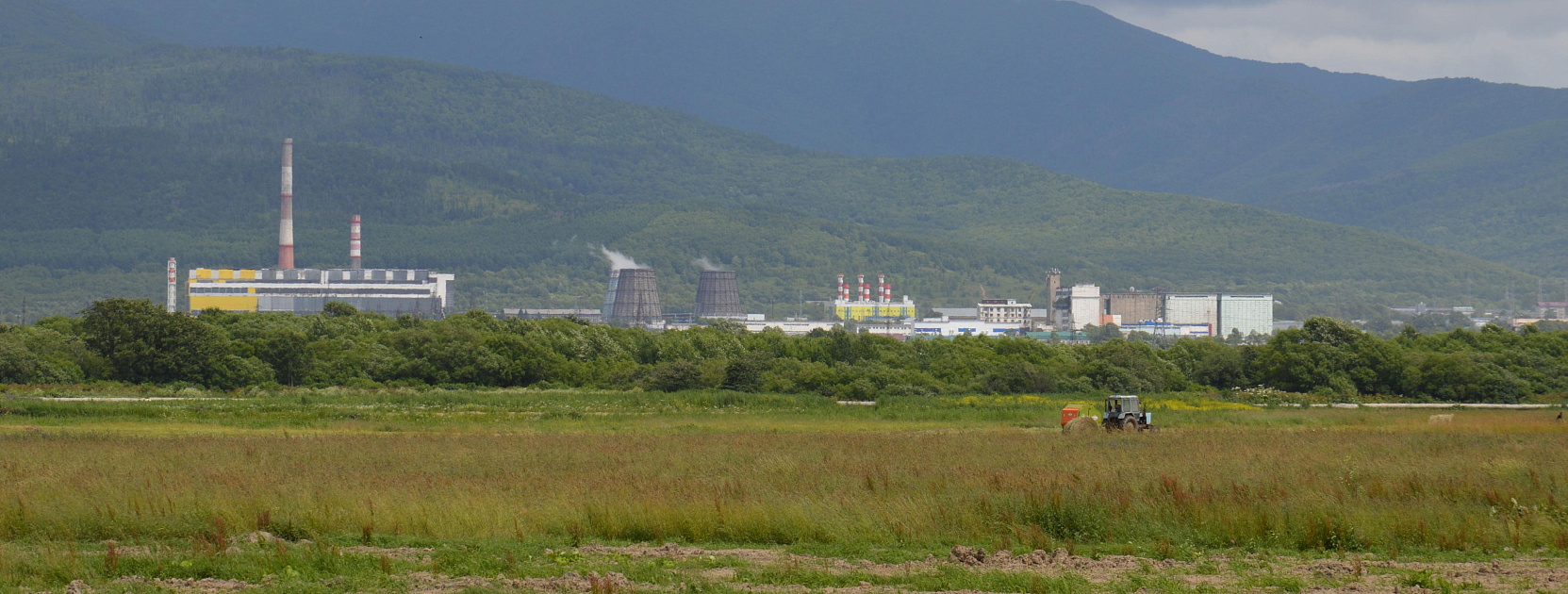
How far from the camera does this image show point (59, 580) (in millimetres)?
17141

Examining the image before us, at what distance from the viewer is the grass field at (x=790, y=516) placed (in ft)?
57.5

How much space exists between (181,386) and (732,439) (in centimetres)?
3681

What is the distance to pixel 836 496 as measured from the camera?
22188 millimetres

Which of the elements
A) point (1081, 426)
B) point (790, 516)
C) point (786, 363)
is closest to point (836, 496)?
point (790, 516)

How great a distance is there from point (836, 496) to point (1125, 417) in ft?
67.4

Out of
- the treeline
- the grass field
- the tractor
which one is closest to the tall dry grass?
the grass field

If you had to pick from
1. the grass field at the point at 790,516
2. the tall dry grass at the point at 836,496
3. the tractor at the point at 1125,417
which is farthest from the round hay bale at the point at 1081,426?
the tall dry grass at the point at 836,496

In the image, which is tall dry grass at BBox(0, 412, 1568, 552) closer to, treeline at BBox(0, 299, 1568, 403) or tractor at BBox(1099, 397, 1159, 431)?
tractor at BBox(1099, 397, 1159, 431)

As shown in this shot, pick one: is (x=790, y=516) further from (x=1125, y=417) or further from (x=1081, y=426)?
(x=1125, y=417)

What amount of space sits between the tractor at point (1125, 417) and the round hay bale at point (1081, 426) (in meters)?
0.57

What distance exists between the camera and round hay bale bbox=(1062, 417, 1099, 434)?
38188 millimetres

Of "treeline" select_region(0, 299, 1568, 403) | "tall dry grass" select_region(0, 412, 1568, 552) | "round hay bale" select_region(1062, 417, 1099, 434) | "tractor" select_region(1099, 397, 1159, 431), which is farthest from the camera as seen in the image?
"treeline" select_region(0, 299, 1568, 403)

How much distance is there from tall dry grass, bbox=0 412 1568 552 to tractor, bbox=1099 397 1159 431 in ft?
30.8

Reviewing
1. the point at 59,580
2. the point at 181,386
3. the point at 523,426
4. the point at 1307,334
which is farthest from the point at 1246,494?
the point at 1307,334
